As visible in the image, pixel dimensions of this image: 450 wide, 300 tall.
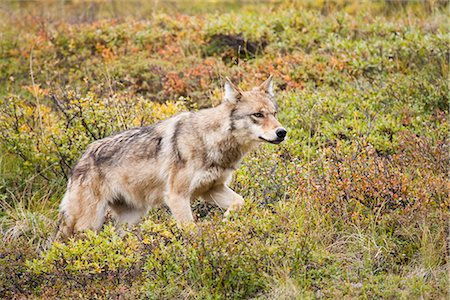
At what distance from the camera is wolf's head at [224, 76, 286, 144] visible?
691 centimetres

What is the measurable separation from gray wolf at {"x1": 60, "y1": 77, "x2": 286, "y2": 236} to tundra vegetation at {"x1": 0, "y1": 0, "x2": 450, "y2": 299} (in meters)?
0.34

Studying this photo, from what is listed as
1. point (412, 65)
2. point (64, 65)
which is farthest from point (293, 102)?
point (64, 65)

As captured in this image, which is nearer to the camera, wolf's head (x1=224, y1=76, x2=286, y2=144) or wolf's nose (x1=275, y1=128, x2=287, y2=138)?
wolf's nose (x1=275, y1=128, x2=287, y2=138)

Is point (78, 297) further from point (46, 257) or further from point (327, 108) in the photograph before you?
point (327, 108)

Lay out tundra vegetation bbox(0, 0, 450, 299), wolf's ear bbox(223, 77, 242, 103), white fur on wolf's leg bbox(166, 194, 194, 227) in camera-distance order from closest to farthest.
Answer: tundra vegetation bbox(0, 0, 450, 299) < white fur on wolf's leg bbox(166, 194, 194, 227) < wolf's ear bbox(223, 77, 242, 103)

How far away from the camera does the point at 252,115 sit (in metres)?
7.04

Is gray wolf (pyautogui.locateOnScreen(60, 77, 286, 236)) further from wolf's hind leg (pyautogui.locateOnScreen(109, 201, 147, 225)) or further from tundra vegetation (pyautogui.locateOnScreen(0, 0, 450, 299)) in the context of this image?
tundra vegetation (pyautogui.locateOnScreen(0, 0, 450, 299))

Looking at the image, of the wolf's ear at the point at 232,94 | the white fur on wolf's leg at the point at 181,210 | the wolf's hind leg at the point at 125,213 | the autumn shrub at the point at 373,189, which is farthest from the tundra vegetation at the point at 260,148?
the wolf's ear at the point at 232,94

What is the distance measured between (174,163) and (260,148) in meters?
1.79

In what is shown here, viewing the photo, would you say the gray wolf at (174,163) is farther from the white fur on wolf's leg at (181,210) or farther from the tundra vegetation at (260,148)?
the tundra vegetation at (260,148)

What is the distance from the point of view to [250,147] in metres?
7.21

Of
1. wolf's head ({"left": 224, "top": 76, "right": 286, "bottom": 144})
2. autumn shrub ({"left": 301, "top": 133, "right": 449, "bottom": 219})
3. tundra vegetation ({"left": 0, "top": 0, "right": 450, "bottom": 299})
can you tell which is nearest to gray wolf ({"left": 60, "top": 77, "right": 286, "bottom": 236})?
wolf's head ({"left": 224, "top": 76, "right": 286, "bottom": 144})

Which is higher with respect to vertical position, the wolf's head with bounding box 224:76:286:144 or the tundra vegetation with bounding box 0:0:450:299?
the wolf's head with bounding box 224:76:286:144

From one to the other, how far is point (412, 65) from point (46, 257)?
7224 millimetres
